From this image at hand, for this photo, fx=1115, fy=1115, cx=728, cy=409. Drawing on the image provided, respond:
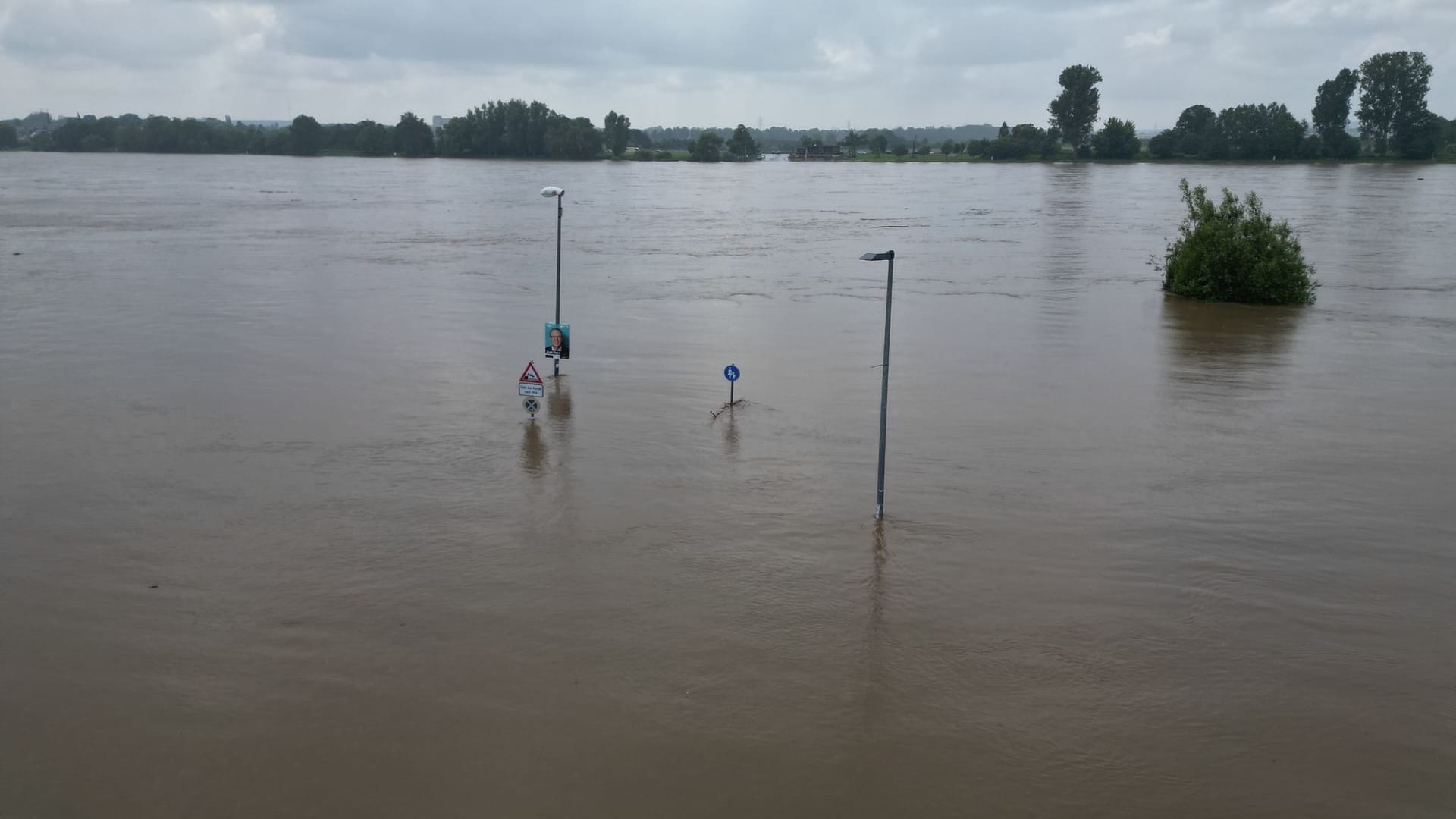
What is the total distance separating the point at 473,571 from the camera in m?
13.4

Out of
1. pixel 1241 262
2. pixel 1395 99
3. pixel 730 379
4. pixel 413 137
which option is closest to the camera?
pixel 730 379

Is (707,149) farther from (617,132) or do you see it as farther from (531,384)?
(531,384)

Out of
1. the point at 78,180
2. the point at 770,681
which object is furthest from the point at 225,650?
the point at 78,180

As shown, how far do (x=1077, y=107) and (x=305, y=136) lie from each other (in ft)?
388

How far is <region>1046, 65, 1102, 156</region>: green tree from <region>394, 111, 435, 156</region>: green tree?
94.3 metres

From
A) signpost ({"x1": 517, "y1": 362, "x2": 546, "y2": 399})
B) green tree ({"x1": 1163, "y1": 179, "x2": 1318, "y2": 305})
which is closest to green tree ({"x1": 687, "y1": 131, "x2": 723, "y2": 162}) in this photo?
green tree ({"x1": 1163, "y1": 179, "x2": 1318, "y2": 305})

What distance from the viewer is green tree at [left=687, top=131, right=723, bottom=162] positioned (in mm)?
186375

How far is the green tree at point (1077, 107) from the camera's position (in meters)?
161

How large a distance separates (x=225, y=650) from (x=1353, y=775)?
1051 centimetres

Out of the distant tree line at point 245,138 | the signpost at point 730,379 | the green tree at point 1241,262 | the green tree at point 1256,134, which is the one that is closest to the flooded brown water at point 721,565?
the signpost at point 730,379

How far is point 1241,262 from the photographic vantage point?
35.0 m

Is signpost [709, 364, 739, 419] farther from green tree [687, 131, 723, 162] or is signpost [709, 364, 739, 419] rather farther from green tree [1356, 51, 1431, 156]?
green tree [687, 131, 723, 162]

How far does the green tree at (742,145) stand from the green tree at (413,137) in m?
49.6

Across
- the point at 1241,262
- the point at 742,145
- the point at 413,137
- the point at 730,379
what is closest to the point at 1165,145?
the point at 742,145
